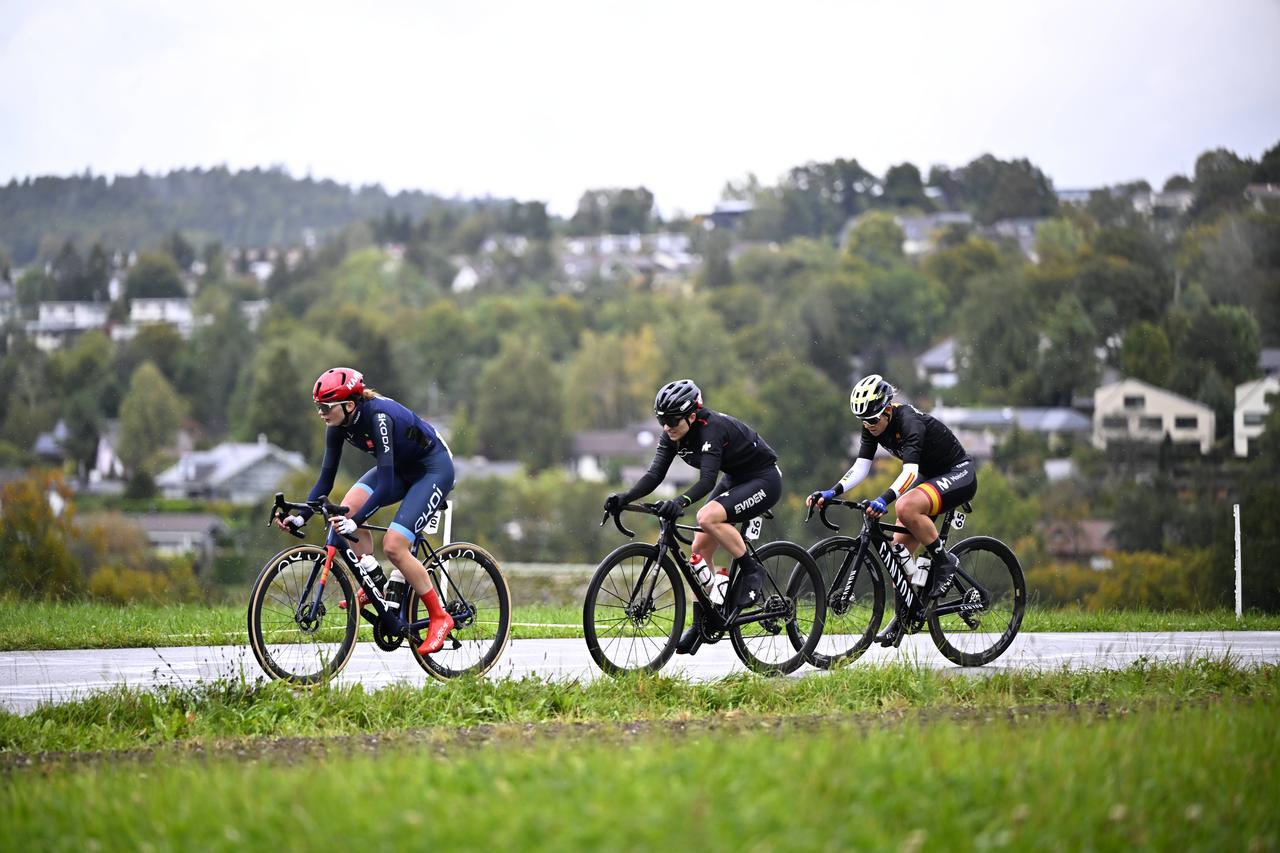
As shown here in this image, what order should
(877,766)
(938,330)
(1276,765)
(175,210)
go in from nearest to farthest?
1. (877,766)
2. (1276,765)
3. (938,330)
4. (175,210)

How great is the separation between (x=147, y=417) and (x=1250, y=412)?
7962cm

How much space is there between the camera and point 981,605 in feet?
39.1

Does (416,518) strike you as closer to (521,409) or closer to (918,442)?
(918,442)

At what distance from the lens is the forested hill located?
505 ft

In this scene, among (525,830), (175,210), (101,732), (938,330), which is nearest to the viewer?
(525,830)

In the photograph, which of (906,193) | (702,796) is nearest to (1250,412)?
(906,193)

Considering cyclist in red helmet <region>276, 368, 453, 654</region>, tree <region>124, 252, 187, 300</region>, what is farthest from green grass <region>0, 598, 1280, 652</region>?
tree <region>124, 252, 187, 300</region>

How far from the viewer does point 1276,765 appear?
6848 mm

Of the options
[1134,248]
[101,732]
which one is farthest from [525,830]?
[1134,248]

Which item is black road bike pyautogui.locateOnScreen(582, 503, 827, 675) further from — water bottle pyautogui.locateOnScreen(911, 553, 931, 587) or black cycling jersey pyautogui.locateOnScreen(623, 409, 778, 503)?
water bottle pyautogui.locateOnScreen(911, 553, 931, 587)

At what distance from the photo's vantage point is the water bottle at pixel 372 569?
412 inches

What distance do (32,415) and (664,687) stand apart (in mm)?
131276

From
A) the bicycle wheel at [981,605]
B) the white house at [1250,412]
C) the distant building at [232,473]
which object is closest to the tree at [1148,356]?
the white house at [1250,412]

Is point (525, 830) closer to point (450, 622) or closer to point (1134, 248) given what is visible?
point (450, 622)
